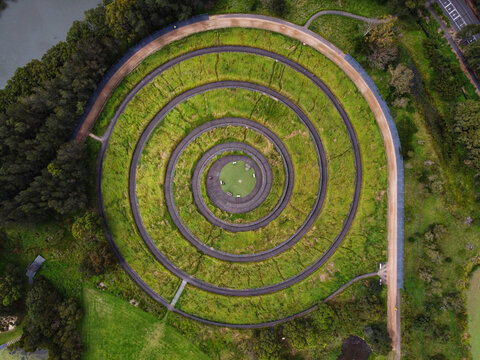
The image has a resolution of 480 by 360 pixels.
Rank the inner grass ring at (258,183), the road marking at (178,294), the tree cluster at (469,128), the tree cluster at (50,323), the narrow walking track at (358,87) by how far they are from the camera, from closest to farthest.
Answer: the tree cluster at (469,128) → the tree cluster at (50,323) → the narrow walking track at (358,87) → the inner grass ring at (258,183) → the road marking at (178,294)

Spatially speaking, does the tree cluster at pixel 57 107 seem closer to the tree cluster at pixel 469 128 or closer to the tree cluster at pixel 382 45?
the tree cluster at pixel 382 45

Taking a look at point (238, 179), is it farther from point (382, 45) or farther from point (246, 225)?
point (382, 45)

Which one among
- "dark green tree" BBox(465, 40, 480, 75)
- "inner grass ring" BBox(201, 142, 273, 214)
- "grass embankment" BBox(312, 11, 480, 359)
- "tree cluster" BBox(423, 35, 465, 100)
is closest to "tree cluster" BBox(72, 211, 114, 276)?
"inner grass ring" BBox(201, 142, 273, 214)

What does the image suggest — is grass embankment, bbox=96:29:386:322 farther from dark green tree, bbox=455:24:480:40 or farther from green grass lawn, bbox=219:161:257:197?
dark green tree, bbox=455:24:480:40

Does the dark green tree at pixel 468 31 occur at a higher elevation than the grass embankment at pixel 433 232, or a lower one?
higher

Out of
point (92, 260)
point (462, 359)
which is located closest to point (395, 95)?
point (462, 359)

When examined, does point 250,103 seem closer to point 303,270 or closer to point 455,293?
point 303,270

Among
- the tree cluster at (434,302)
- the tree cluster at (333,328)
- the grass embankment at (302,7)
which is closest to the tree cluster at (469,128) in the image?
the tree cluster at (434,302)
